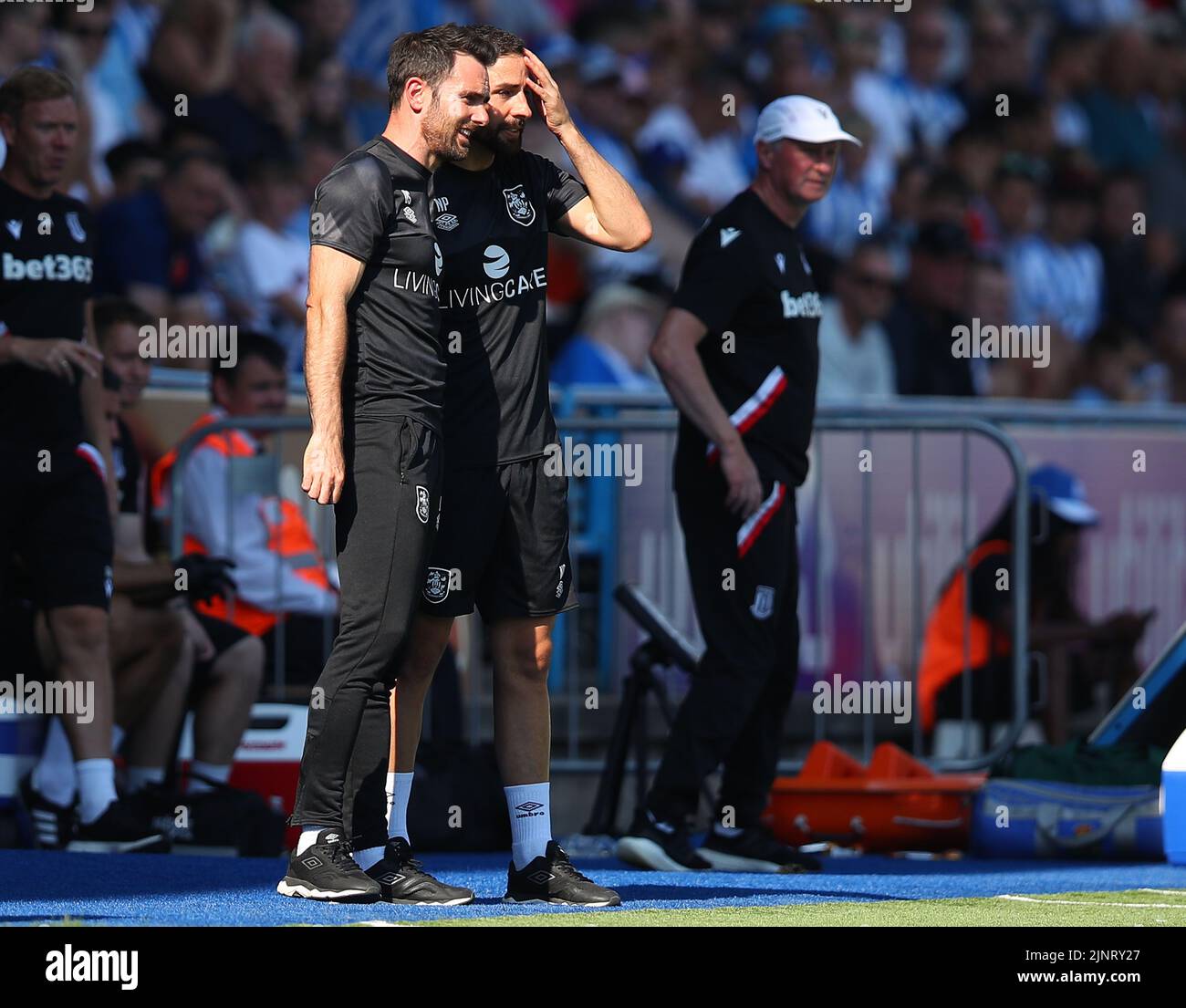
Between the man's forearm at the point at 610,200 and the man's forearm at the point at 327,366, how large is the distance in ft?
2.62

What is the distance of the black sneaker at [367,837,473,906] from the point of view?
5.65m

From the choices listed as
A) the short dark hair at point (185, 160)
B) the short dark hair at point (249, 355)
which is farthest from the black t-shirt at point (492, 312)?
the short dark hair at point (185, 160)

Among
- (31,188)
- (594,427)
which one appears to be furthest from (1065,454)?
(31,188)

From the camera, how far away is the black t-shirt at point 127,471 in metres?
8.22

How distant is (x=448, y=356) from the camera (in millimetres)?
5797

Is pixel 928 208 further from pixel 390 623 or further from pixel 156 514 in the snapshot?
pixel 390 623

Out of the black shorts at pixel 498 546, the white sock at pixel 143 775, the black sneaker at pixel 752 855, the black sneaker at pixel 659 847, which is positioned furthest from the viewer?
the white sock at pixel 143 775

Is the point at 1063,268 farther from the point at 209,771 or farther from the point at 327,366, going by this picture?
the point at 327,366

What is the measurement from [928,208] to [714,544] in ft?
25.8

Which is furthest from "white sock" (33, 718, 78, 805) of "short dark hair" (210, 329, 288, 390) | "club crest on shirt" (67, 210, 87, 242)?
"short dark hair" (210, 329, 288, 390)

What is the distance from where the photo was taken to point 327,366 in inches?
213

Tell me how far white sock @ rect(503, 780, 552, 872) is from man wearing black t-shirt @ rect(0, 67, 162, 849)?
2065mm

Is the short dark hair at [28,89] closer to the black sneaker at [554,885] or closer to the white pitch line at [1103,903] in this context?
the black sneaker at [554,885]

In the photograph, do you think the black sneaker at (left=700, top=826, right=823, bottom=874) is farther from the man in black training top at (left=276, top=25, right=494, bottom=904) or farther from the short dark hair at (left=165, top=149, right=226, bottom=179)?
the short dark hair at (left=165, top=149, right=226, bottom=179)
